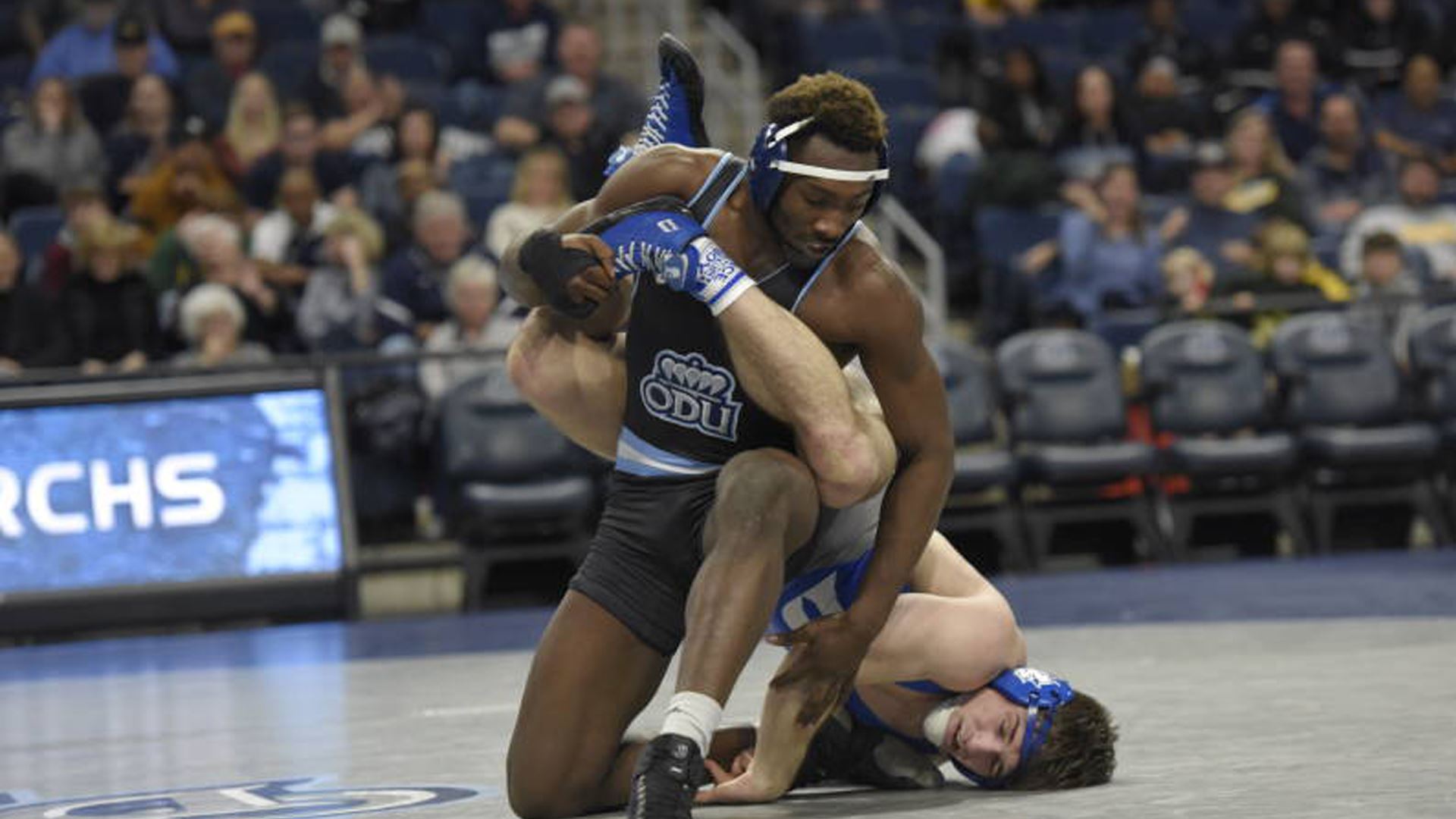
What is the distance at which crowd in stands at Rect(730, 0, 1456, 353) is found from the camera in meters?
12.1

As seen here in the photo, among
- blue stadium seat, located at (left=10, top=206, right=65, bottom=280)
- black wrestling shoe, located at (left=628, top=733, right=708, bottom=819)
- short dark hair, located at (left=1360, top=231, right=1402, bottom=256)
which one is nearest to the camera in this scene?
black wrestling shoe, located at (left=628, top=733, right=708, bottom=819)

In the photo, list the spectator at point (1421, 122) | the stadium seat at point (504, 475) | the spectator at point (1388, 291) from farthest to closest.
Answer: the spectator at point (1421, 122), the spectator at point (1388, 291), the stadium seat at point (504, 475)

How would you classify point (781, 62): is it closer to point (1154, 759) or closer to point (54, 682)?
point (54, 682)

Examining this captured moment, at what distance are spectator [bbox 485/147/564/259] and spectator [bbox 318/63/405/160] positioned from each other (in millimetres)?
1189

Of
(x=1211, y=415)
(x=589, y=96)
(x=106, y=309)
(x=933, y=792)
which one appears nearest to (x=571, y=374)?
(x=933, y=792)

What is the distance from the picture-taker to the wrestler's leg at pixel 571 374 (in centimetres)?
524

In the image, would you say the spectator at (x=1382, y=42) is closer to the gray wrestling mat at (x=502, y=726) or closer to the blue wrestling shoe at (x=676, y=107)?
the gray wrestling mat at (x=502, y=726)

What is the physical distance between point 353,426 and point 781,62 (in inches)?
196

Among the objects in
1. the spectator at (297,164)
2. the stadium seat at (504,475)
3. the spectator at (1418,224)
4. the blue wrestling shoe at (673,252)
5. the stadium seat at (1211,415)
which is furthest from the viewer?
the spectator at (1418,224)

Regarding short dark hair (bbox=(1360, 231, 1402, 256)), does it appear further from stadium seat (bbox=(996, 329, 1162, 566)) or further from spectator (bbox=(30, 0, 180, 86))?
spectator (bbox=(30, 0, 180, 86))

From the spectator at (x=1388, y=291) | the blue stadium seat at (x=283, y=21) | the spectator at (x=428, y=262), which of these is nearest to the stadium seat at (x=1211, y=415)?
the spectator at (x=1388, y=291)

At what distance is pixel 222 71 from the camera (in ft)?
42.2

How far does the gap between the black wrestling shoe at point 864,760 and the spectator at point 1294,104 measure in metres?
9.44

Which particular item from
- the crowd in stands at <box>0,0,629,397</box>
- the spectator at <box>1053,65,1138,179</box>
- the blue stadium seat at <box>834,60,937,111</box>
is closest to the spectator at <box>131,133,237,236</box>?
the crowd in stands at <box>0,0,629,397</box>
